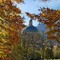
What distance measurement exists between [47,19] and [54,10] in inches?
25.1

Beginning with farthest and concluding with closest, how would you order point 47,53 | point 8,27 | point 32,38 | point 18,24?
point 47,53, point 32,38, point 18,24, point 8,27

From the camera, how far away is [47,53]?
213ft

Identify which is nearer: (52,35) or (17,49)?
(52,35)

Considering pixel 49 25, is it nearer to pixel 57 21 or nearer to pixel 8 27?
pixel 57 21

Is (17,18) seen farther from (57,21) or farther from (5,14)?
(57,21)

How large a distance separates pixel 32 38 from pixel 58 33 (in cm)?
4362

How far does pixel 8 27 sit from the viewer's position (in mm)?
16844

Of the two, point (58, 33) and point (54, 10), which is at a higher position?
point (54, 10)

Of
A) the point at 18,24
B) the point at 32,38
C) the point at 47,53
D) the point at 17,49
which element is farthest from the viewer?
the point at 47,53

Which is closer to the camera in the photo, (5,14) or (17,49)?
(5,14)

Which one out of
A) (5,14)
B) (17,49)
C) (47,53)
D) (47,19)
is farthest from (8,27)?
(47,53)

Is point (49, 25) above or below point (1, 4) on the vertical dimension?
below

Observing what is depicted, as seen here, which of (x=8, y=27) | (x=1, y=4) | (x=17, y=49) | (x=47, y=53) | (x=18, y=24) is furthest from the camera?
(x=47, y=53)

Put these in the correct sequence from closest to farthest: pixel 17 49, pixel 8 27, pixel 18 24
A: pixel 8 27
pixel 18 24
pixel 17 49
